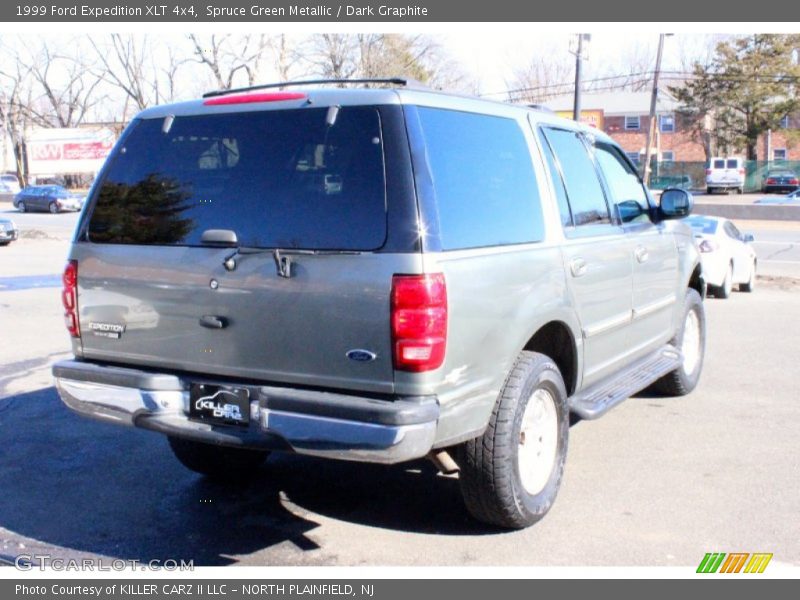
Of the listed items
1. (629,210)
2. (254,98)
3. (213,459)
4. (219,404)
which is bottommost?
(213,459)

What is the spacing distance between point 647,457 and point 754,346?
4432 mm

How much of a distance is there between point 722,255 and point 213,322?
1110 cm

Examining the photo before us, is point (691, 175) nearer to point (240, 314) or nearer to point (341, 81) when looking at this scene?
point (341, 81)

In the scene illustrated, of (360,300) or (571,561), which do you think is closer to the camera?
(360,300)

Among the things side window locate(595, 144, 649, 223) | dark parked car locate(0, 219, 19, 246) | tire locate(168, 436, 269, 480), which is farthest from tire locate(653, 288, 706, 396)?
dark parked car locate(0, 219, 19, 246)

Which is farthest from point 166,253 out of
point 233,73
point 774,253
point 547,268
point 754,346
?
point 233,73

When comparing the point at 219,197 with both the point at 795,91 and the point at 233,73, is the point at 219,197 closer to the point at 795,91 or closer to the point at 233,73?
the point at 233,73

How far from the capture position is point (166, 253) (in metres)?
4.22

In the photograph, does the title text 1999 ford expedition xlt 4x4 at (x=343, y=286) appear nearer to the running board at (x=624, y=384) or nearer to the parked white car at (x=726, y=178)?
the running board at (x=624, y=384)

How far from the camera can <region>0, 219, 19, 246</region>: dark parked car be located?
2330 cm

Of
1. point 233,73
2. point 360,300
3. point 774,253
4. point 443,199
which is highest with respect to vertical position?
point 233,73

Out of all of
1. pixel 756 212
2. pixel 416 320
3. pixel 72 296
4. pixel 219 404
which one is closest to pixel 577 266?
pixel 416 320

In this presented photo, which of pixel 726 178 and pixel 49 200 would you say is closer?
pixel 49 200

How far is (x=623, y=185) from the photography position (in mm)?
6172
